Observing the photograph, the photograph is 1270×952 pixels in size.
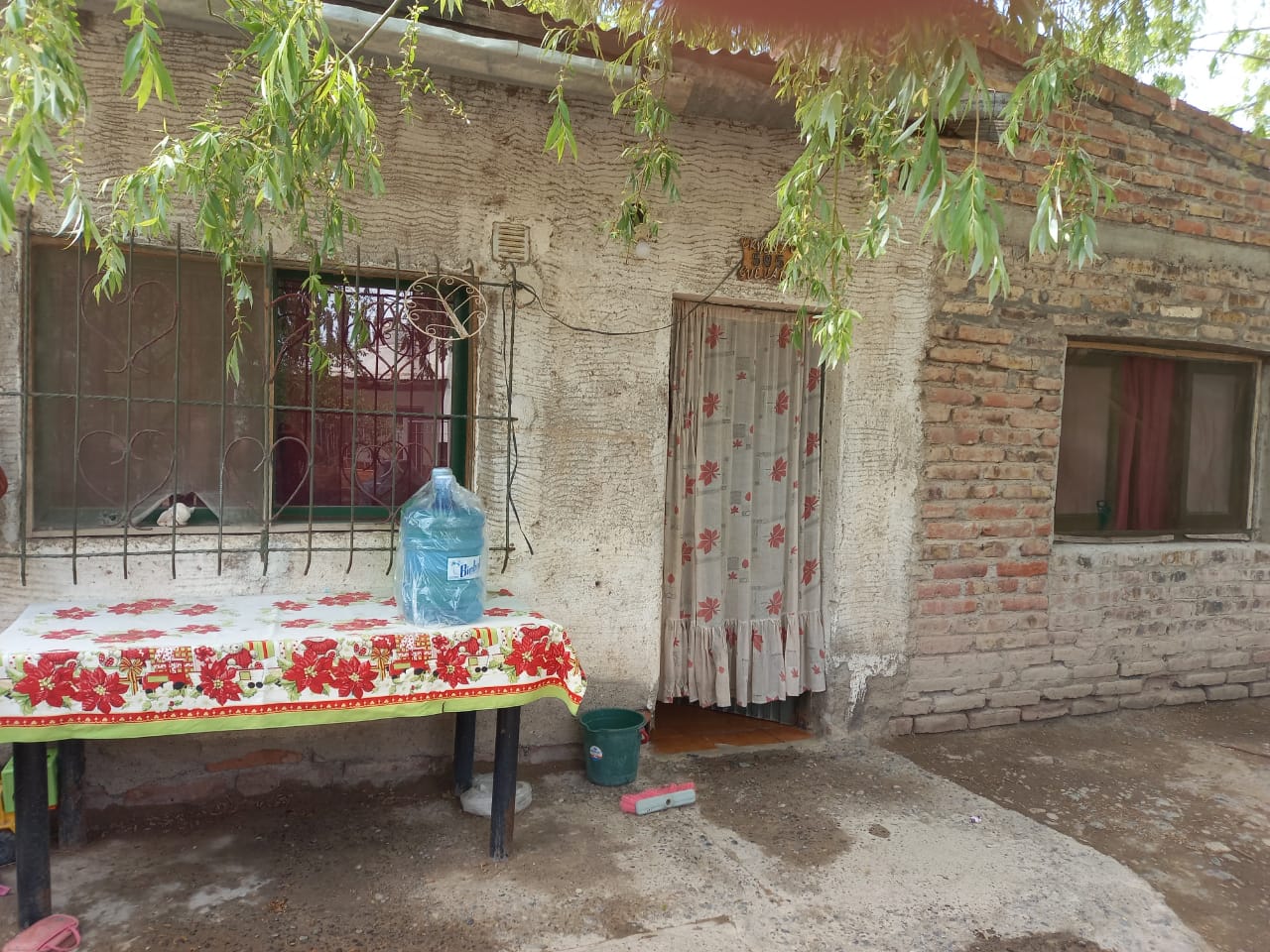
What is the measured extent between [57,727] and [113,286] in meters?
1.54

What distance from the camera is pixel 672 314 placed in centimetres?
378

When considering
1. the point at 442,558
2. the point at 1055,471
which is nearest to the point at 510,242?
the point at 442,558

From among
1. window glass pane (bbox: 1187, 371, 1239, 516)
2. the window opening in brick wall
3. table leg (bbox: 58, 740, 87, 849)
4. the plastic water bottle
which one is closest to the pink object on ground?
the plastic water bottle

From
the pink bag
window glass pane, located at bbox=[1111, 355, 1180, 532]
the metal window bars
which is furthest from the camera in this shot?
window glass pane, located at bbox=[1111, 355, 1180, 532]

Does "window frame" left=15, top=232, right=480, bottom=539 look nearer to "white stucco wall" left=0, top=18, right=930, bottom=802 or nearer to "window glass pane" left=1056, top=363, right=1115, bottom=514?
"white stucco wall" left=0, top=18, right=930, bottom=802

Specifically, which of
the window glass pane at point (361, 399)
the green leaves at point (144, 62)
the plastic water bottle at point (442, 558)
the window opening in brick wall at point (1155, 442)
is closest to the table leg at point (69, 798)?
the window glass pane at point (361, 399)

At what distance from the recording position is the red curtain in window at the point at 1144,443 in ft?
15.7

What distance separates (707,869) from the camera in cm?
291

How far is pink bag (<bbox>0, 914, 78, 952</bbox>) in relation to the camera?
2289 mm

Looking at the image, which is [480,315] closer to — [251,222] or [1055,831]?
[251,222]

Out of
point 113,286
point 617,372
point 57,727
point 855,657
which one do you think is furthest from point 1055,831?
point 113,286

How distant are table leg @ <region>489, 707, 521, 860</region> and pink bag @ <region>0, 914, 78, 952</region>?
4.09 ft

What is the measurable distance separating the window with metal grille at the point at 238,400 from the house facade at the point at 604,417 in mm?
13

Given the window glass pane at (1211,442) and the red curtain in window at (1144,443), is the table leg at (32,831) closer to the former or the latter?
the red curtain in window at (1144,443)
